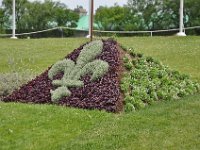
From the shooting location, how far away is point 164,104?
9586 mm

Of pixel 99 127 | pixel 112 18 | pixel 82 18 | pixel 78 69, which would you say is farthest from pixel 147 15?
pixel 99 127

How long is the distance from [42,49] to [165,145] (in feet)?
39.2

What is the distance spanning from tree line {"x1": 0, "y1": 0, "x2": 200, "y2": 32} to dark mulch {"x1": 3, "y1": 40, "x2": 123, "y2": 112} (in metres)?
22.2

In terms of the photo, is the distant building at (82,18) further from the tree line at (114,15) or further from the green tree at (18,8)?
the green tree at (18,8)

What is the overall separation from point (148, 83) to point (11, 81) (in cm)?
345

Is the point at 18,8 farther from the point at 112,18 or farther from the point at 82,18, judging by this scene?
the point at 112,18

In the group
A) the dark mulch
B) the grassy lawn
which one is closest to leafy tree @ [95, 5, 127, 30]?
A: the dark mulch

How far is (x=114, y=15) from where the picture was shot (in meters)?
35.9

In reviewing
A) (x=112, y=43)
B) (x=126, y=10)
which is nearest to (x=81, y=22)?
(x=126, y=10)

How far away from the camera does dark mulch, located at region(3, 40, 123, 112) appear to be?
30.7 ft

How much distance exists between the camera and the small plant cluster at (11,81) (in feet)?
37.7

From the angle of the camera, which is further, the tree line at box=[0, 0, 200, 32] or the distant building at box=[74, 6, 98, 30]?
the distant building at box=[74, 6, 98, 30]

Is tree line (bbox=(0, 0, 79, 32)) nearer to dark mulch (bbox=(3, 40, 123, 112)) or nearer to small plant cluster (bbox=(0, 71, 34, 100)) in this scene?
small plant cluster (bbox=(0, 71, 34, 100))

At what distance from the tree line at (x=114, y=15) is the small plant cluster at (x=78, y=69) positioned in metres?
22.0
